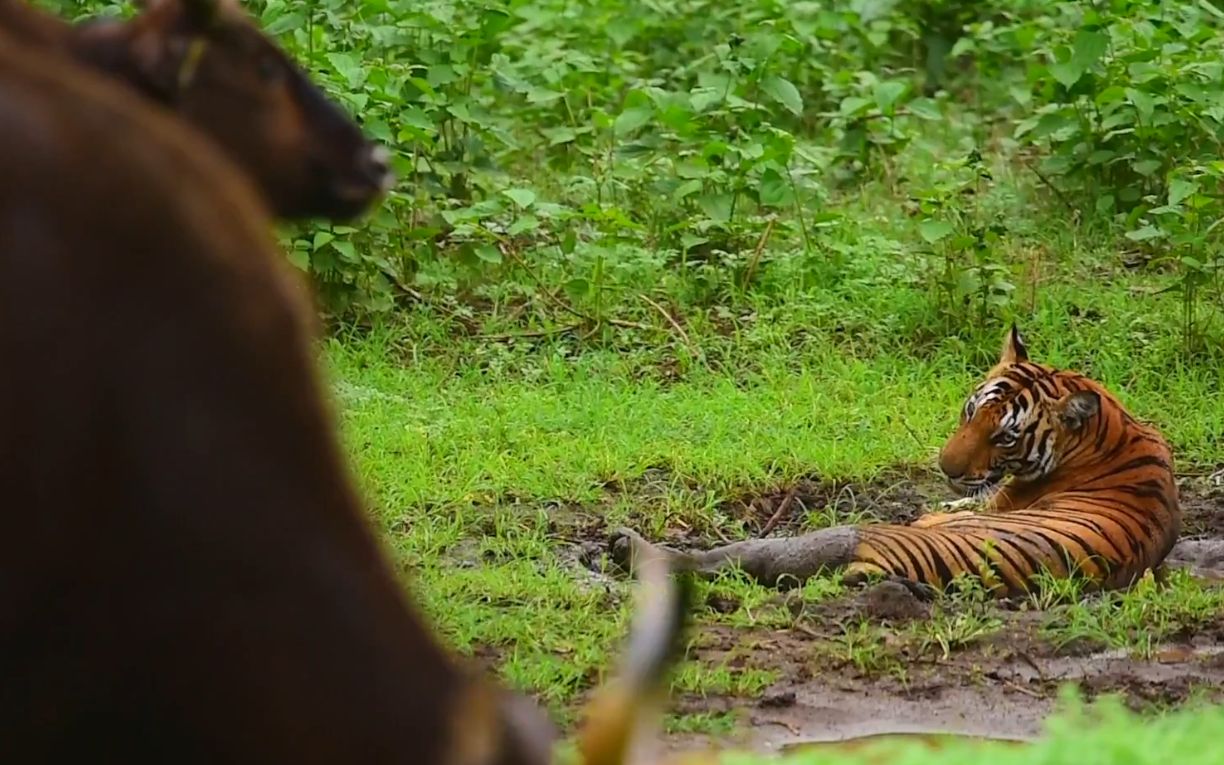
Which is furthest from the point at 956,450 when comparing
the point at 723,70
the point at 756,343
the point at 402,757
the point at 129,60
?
the point at 402,757

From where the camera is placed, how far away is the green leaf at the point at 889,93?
33.3ft

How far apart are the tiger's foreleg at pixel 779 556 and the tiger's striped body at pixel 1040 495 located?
61 mm

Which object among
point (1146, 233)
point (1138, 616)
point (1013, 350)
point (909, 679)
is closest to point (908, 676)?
point (909, 679)

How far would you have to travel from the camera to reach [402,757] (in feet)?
8.69

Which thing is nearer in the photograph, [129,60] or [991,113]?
[129,60]

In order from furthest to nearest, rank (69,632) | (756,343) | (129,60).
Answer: (756,343)
(129,60)
(69,632)

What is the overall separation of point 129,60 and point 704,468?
4.29 metres

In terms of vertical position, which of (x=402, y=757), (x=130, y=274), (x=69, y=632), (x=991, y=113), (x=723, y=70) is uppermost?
(x=130, y=274)

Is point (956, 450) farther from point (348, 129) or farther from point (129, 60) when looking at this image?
point (129, 60)

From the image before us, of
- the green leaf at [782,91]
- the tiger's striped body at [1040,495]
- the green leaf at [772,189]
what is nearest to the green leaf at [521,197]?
the green leaf at [772,189]

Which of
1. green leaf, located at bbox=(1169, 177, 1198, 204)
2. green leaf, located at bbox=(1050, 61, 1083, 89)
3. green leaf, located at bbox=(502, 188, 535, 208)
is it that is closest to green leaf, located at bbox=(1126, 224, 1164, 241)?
green leaf, located at bbox=(1169, 177, 1198, 204)

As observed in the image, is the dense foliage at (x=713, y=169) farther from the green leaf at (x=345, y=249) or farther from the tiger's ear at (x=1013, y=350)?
the tiger's ear at (x=1013, y=350)

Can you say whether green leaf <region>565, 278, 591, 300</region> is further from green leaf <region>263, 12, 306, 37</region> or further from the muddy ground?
→ the muddy ground

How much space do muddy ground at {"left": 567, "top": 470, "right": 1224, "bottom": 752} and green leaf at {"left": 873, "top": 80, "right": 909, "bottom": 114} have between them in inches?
165
